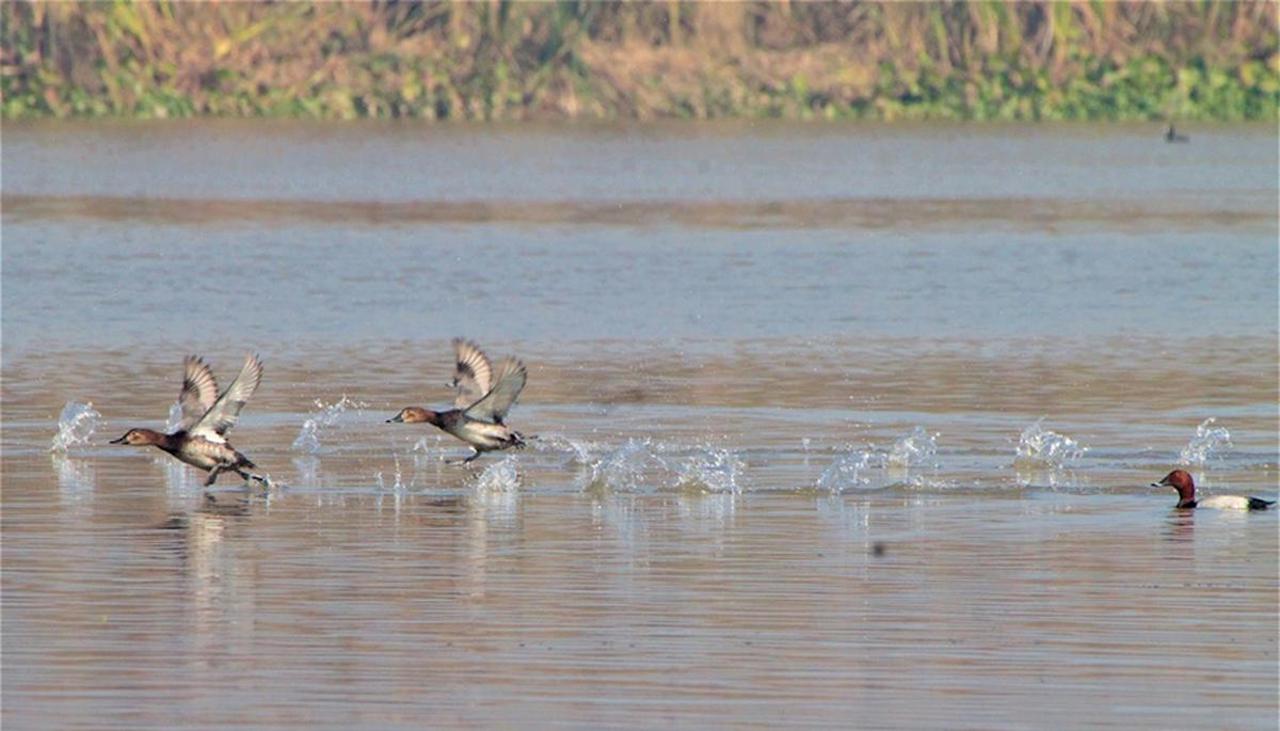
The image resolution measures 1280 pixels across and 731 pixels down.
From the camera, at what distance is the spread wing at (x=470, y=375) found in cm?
1953

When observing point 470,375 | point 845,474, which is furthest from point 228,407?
point 845,474

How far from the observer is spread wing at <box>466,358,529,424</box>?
744 inches

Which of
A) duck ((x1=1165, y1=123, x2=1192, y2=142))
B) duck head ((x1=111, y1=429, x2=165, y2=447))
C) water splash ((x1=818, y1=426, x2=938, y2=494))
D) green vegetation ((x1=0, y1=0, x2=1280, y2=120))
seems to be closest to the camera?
duck head ((x1=111, y1=429, x2=165, y2=447))

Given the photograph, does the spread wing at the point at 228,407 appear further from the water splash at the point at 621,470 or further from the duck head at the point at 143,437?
the water splash at the point at 621,470

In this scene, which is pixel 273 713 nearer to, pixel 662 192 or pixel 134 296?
pixel 134 296

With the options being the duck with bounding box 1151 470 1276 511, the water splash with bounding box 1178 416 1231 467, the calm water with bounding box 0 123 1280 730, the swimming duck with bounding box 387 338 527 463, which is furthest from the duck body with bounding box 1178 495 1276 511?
the swimming duck with bounding box 387 338 527 463

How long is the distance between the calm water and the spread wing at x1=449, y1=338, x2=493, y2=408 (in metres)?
0.57

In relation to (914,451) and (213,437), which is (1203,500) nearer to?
(914,451)

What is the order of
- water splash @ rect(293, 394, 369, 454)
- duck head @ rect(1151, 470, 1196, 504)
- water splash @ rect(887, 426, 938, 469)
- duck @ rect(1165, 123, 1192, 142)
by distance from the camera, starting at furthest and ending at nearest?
1. duck @ rect(1165, 123, 1192, 142)
2. water splash @ rect(293, 394, 369, 454)
3. water splash @ rect(887, 426, 938, 469)
4. duck head @ rect(1151, 470, 1196, 504)

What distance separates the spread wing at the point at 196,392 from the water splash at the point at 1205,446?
20.8ft

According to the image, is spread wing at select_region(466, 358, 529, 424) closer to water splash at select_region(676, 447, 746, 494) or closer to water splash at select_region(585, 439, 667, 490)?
water splash at select_region(585, 439, 667, 490)

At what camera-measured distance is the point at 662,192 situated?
56344 mm

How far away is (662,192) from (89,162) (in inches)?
558

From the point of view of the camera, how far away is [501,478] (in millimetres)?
18828
